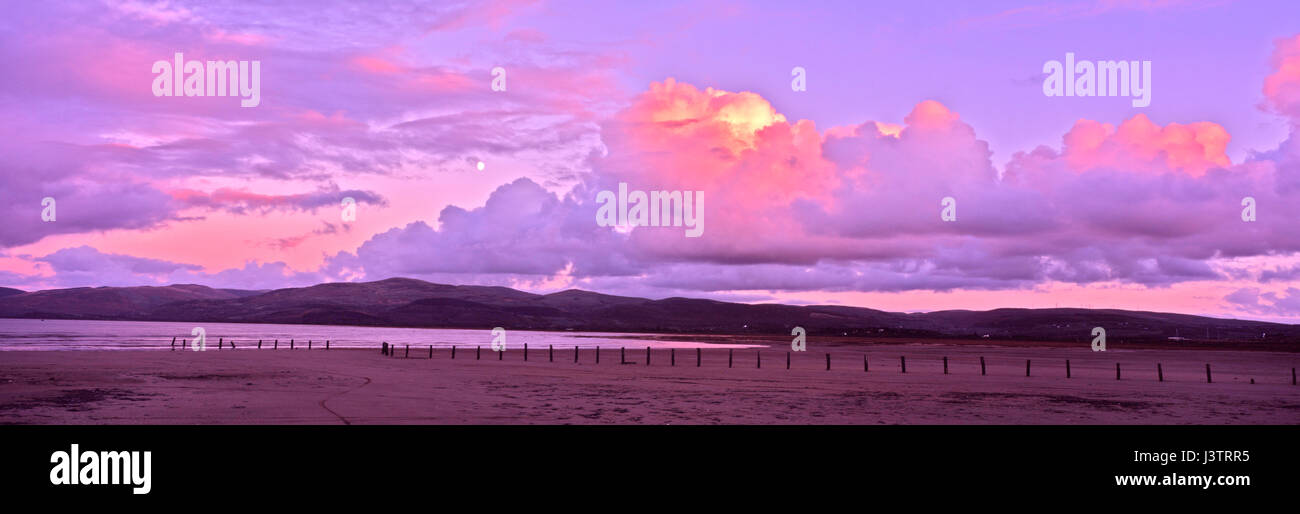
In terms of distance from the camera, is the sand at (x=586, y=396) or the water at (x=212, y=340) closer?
the sand at (x=586, y=396)

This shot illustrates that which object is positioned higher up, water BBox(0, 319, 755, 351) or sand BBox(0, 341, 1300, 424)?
sand BBox(0, 341, 1300, 424)

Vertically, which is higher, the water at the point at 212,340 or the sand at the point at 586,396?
the sand at the point at 586,396

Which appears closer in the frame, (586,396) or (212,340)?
(586,396)

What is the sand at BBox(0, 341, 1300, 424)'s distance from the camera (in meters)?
22.3

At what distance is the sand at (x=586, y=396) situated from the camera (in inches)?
877

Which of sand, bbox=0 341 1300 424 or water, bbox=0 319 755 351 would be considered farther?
water, bbox=0 319 755 351

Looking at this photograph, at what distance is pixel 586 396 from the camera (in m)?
28.8

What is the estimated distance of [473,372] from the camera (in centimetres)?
4247

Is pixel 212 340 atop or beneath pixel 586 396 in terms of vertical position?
beneath
